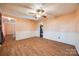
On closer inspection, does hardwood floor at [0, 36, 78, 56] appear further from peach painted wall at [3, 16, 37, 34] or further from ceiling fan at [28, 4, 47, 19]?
ceiling fan at [28, 4, 47, 19]

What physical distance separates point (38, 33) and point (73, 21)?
58cm

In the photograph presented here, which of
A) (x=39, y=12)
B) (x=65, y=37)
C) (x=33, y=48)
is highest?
(x=39, y=12)

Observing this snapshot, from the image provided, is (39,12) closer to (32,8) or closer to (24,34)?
(32,8)

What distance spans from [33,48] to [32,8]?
63 centimetres

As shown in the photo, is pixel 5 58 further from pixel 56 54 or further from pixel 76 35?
pixel 76 35

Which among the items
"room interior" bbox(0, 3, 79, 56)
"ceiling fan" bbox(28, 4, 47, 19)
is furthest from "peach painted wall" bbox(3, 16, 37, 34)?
"ceiling fan" bbox(28, 4, 47, 19)

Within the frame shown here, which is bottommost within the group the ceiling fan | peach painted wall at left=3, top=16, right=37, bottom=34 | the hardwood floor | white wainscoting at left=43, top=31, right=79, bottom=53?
the hardwood floor

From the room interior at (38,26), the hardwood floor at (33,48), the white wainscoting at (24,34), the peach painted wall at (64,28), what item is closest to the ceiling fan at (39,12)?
the room interior at (38,26)

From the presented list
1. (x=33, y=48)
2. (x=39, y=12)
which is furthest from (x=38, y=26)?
(x=33, y=48)

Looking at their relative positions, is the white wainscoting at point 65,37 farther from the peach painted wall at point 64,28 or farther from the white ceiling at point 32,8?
the white ceiling at point 32,8

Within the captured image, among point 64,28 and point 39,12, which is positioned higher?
point 39,12

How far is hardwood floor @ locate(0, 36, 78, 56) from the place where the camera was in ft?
6.35

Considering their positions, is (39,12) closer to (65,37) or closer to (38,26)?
(38,26)

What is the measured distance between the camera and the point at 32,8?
1.92 m
